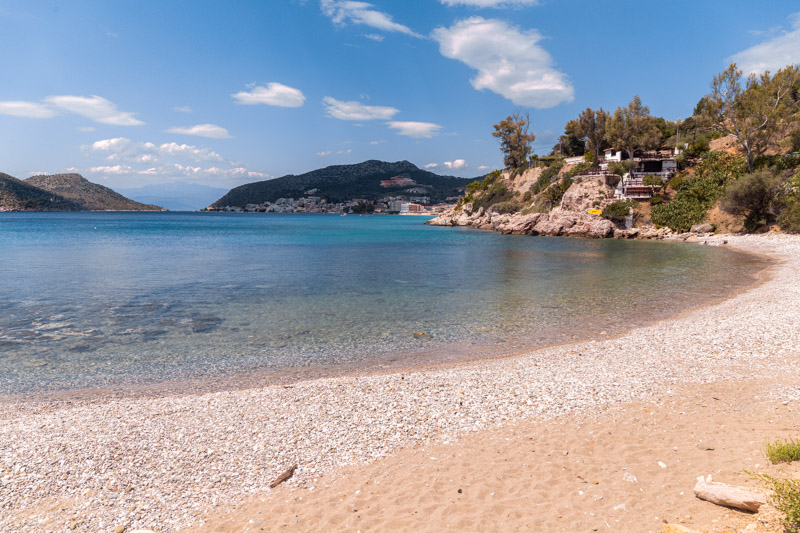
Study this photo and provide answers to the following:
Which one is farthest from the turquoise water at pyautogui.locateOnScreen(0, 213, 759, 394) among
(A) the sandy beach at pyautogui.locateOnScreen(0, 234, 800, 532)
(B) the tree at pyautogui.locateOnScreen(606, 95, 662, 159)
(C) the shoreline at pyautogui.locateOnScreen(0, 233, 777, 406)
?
(B) the tree at pyautogui.locateOnScreen(606, 95, 662, 159)

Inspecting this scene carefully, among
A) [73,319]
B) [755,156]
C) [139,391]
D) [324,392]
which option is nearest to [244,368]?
[139,391]

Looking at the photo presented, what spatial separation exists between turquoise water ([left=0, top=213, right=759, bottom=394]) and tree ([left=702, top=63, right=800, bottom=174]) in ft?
90.0

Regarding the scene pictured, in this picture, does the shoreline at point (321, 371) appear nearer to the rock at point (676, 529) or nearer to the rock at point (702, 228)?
the rock at point (676, 529)

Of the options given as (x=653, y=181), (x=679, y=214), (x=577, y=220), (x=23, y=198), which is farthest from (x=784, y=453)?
(x=23, y=198)

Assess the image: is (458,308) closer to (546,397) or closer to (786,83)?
(546,397)

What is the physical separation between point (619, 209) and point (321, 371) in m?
62.4

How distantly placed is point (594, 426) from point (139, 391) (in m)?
9.98

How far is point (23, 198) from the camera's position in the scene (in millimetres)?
177000

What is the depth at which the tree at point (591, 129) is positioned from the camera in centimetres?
8506

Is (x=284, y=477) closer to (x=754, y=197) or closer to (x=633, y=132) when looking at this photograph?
(x=754, y=197)

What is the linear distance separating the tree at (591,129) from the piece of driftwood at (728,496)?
280 ft

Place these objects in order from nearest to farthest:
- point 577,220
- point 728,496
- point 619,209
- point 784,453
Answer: point 728,496 → point 784,453 → point 619,209 → point 577,220

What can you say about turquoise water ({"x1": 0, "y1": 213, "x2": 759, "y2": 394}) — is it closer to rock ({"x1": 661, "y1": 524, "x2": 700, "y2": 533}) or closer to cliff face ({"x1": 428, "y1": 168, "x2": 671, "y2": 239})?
rock ({"x1": 661, "y1": 524, "x2": 700, "y2": 533})

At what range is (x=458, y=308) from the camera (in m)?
18.7
